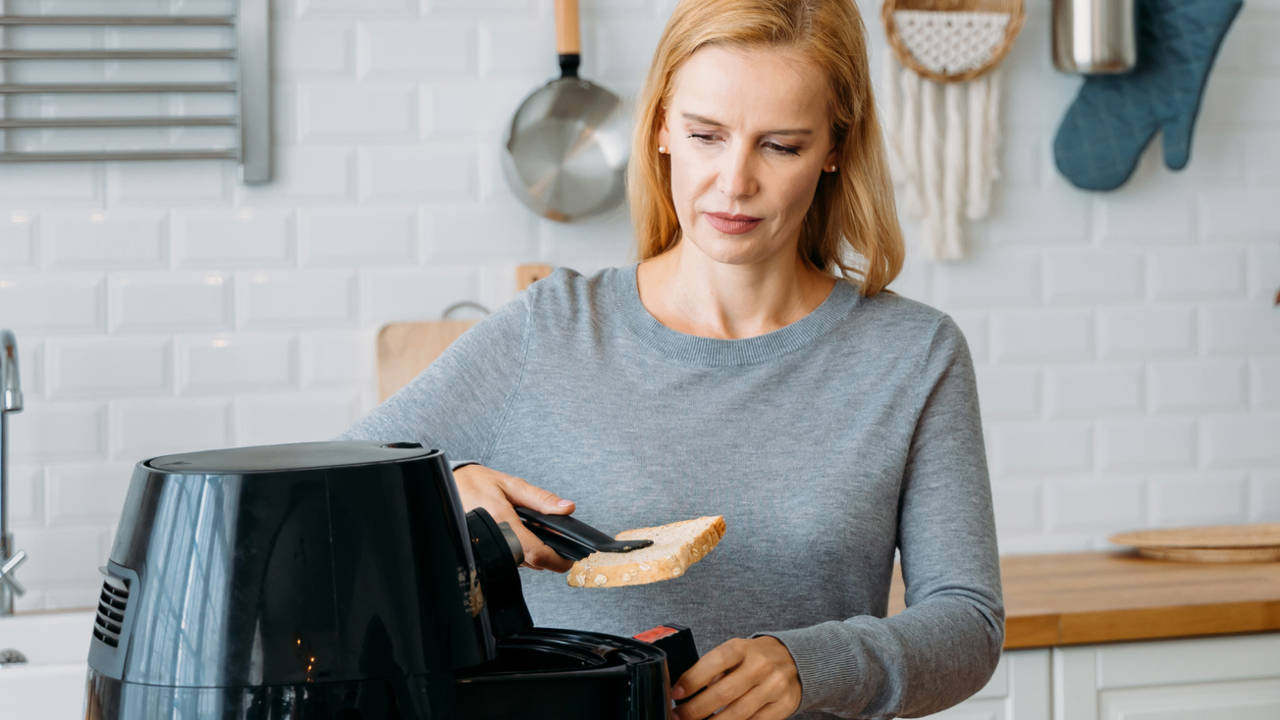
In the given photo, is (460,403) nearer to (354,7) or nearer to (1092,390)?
(354,7)

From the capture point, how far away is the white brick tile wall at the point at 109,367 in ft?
6.66

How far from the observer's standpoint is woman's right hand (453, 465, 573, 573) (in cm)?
93

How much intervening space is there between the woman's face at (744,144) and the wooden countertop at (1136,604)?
883 millimetres

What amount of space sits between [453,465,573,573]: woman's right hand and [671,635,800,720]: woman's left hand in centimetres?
13

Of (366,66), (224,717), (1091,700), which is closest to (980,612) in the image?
(224,717)

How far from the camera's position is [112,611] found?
0.74 m

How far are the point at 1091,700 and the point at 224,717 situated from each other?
1.53m

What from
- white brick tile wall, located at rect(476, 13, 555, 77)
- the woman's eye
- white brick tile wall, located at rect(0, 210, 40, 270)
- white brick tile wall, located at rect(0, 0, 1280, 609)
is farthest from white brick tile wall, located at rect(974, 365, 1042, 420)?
white brick tile wall, located at rect(0, 210, 40, 270)

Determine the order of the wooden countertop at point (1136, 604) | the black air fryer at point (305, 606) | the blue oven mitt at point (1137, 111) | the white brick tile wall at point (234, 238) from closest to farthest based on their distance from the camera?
the black air fryer at point (305, 606) → the wooden countertop at point (1136, 604) → the white brick tile wall at point (234, 238) → the blue oven mitt at point (1137, 111)

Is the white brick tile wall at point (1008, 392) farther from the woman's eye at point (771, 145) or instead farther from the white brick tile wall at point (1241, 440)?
the woman's eye at point (771, 145)

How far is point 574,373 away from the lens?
1.24 meters

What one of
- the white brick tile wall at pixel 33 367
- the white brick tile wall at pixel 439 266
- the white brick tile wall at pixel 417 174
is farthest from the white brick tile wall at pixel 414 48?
the white brick tile wall at pixel 33 367

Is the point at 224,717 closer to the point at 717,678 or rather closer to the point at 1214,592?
the point at 717,678

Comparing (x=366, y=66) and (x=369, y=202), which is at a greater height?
(x=366, y=66)
